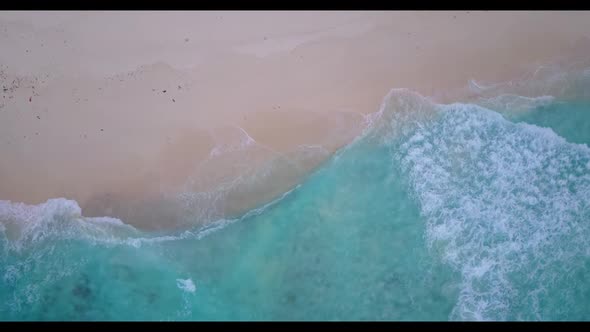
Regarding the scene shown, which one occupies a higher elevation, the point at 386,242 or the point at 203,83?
the point at 203,83

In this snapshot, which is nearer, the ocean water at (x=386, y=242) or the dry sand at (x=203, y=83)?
the ocean water at (x=386, y=242)

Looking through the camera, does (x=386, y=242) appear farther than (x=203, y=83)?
No

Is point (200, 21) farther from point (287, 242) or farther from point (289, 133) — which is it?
point (287, 242)

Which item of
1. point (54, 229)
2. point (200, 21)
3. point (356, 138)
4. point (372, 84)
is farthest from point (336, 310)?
point (200, 21)

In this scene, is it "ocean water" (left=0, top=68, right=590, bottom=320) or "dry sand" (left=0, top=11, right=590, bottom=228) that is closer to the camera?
"ocean water" (left=0, top=68, right=590, bottom=320)
